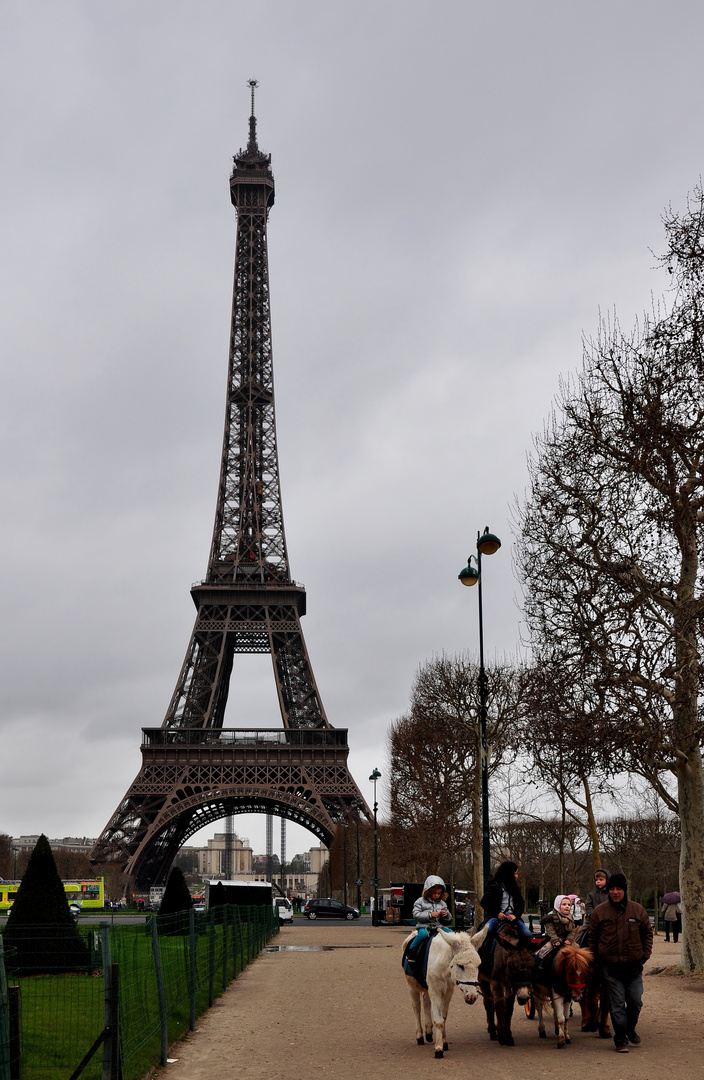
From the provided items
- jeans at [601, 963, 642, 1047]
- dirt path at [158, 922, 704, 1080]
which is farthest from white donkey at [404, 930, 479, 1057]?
jeans at [601, 963, 642, 1047]

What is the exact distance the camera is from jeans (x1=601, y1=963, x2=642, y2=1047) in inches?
483

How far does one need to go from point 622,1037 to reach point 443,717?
1519 inches

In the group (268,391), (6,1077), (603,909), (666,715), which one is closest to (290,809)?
(268,391)

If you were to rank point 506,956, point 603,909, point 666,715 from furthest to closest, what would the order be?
point 666,715
point 603,909
point 506,956

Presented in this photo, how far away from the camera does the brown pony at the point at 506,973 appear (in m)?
11.8

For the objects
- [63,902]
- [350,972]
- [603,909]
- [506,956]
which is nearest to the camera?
[506,956]

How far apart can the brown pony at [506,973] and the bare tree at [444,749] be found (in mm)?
32612

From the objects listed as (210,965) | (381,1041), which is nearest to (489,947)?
(381,1041)

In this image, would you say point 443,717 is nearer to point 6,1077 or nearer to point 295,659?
point 295,659

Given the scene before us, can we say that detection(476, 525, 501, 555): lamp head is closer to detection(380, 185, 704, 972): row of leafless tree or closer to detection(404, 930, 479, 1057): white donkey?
detection(380, 185, 704, 972): row of leafless tree

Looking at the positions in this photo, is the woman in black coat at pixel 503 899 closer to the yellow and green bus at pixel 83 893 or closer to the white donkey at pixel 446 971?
the white donkey at pixel 446 971

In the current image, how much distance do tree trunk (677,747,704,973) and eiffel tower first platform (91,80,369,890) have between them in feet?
165

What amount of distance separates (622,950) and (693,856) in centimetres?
887

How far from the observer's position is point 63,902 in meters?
22.4
